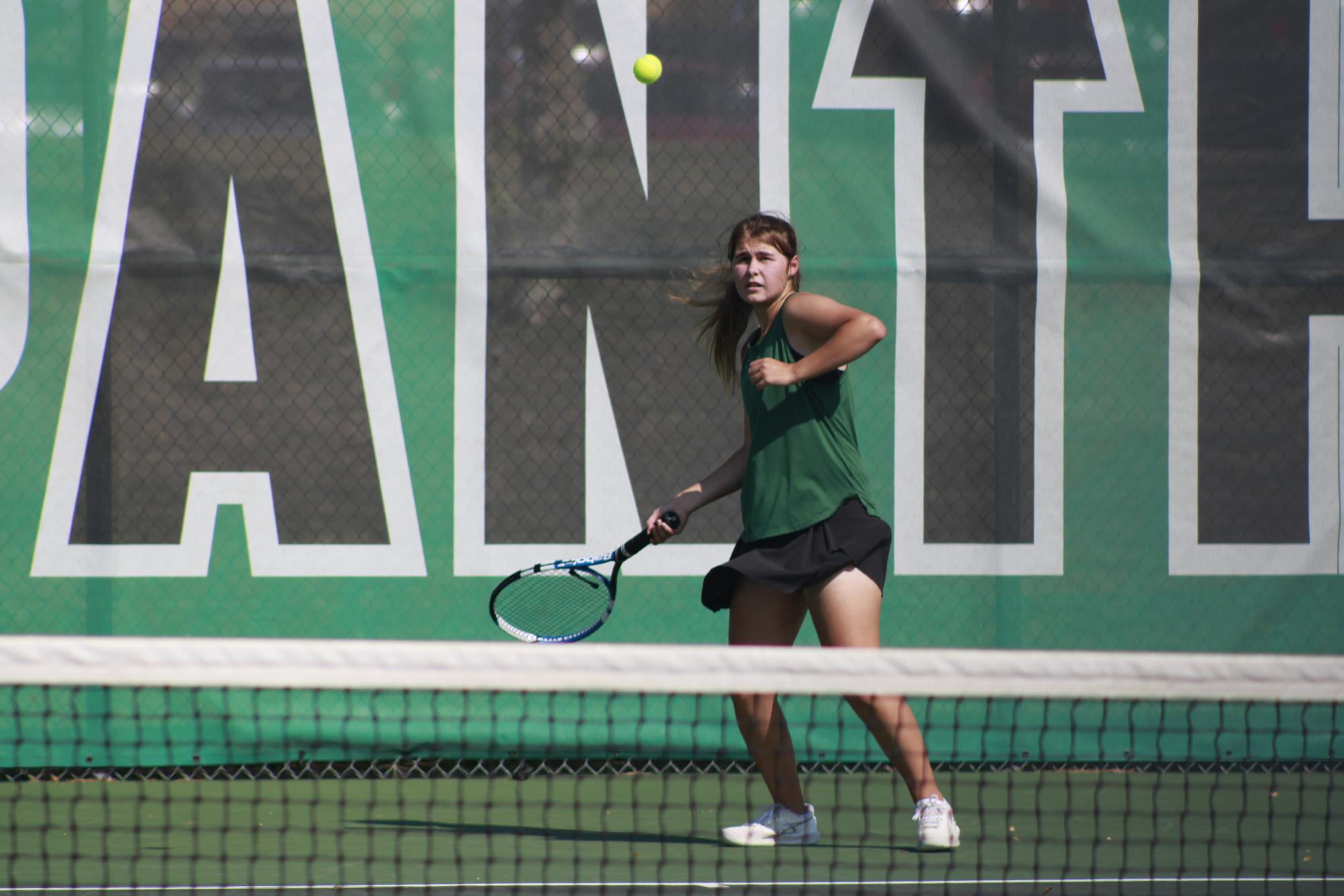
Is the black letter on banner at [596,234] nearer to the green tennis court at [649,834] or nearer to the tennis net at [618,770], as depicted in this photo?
the tennis net at [618,770]

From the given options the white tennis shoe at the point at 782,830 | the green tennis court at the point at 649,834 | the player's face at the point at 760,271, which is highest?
the player's face at the point at 760,271

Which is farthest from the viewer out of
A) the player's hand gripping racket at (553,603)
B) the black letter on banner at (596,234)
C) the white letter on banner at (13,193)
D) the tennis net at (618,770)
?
the black letter on banner at (596,234)

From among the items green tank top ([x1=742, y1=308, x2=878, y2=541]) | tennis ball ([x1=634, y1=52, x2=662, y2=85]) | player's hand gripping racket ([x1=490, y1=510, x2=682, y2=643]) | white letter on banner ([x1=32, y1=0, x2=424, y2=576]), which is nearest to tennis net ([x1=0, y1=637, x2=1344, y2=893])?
player's hand gripping racket ([x1=490, y1=510, x2=682, y2=643])

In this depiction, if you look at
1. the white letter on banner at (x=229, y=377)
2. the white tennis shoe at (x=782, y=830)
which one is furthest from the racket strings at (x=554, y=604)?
the white tennis shoe at (x=782, y=830)

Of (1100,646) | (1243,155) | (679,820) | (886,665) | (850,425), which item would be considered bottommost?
(679,820)

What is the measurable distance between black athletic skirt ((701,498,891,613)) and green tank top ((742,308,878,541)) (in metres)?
0.02

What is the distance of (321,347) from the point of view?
4.57 metres

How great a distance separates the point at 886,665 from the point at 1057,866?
51.8 inches

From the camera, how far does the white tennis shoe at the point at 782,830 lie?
3439mm

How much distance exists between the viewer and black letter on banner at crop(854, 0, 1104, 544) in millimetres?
4715

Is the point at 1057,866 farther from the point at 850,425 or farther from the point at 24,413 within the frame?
the point at 24,413

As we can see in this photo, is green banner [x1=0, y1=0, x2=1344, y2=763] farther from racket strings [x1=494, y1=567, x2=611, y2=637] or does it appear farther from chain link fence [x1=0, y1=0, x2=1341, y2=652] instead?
racket strings [x1=494, y1=567, x2=611, y2=637]

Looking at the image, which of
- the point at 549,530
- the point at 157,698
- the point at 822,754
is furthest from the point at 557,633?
the point at 157,698

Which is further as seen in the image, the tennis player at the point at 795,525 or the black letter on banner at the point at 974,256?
the black letter on banner at the point at 974,256
